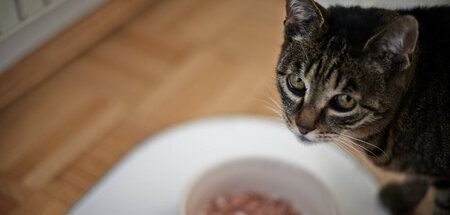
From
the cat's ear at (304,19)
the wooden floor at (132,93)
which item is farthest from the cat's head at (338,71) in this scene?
the wooden floor at (132,93)

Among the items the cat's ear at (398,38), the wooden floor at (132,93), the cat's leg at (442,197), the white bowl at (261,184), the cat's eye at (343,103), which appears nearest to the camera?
the cat's ear at (398,38)

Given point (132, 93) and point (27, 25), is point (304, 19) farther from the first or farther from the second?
point (132, 93)

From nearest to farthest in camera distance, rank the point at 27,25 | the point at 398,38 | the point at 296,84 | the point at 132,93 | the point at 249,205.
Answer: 1. the point at 398,38
2. the point at 296,84
3. the point at 27,25
4. the point at 249,205
5. the point at 132,93

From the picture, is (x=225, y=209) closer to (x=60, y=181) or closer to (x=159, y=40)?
(x=60, y=181)

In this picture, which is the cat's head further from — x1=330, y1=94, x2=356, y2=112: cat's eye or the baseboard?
the baseboard

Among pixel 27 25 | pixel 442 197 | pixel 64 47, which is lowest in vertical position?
pixel 442 197

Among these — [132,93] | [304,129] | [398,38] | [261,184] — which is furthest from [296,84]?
[132,93]

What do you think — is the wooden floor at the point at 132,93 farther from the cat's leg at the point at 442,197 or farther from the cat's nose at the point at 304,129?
the cat's nose at the point at 304,129
